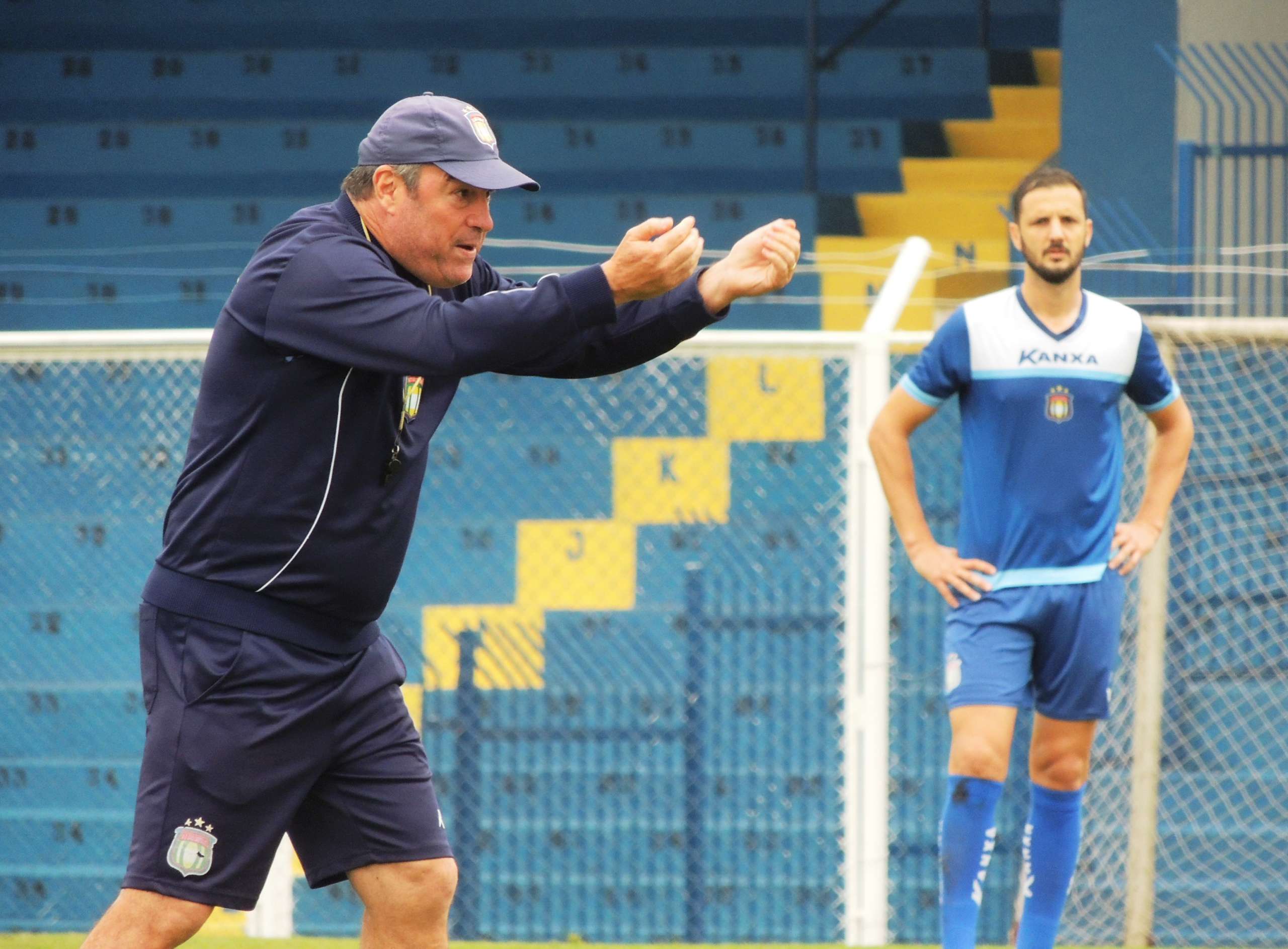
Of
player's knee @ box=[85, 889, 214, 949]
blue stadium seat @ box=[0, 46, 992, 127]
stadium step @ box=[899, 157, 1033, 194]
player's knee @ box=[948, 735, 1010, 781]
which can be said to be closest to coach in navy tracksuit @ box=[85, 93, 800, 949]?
player's knee @ box=[85, 889, 214, 949]

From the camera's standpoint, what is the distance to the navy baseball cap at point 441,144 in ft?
7.61

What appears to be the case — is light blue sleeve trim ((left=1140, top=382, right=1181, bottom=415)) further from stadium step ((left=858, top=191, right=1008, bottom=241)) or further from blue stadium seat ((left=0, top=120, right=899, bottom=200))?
blue stadium seat ((left=0, top=120, right=899, bottom=200))

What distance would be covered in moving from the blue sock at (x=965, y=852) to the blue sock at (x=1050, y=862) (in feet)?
0.76

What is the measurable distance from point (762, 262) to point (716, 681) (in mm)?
3268

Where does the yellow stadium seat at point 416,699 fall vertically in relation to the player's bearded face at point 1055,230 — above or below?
below

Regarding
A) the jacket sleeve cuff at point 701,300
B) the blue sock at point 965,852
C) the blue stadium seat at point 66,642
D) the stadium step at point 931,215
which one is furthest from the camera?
the stadium step at point 931,215

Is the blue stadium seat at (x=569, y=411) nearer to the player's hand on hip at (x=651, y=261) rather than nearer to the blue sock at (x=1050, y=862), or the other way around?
the blue sock at (x=1050, y=862)

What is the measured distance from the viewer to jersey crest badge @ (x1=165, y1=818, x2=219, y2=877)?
2334mm

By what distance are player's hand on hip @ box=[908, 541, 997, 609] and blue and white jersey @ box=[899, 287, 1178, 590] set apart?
39mm

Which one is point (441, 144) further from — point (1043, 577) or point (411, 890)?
point (1043, 577)

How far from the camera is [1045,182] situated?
357 cm

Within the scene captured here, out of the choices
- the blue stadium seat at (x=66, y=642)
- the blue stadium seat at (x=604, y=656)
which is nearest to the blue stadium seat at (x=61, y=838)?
the blue stadium seat at (x=66, y=642)

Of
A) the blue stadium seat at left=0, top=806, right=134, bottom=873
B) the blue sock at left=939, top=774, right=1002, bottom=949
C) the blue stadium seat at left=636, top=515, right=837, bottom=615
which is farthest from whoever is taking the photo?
the blue stadium seat at left=636, top=515, right=837, bottom=615

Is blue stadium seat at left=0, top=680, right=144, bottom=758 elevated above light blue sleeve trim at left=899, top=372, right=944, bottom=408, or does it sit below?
below
